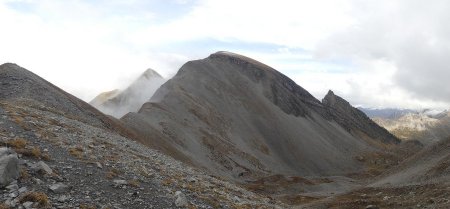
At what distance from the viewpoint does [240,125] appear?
14938 cm

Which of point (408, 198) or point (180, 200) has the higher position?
point (408, 198)

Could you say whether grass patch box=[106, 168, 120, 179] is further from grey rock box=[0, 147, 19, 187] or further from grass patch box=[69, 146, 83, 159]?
grey rock box=[0, 147, 19, 187]

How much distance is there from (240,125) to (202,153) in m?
44.9

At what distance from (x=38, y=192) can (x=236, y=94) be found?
485 feet

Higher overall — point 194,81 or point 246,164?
point 194,81

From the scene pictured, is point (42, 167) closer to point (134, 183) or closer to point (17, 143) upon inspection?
point (17, 143)

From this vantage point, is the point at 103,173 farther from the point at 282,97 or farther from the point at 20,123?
the point at 282,97

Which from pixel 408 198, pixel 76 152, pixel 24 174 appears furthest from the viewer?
pixel 408 198

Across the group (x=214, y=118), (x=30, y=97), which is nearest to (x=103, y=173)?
(x=30, y=97)

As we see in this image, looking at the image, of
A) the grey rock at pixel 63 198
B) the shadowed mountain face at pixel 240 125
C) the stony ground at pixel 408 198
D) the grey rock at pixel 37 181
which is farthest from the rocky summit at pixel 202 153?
the shadowed mountain face at pixel 240 125

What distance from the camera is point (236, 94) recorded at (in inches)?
6644

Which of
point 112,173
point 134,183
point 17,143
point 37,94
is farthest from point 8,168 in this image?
point 37,94

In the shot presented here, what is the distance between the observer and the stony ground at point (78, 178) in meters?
22.4

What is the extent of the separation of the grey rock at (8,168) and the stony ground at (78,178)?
37 centimetres
